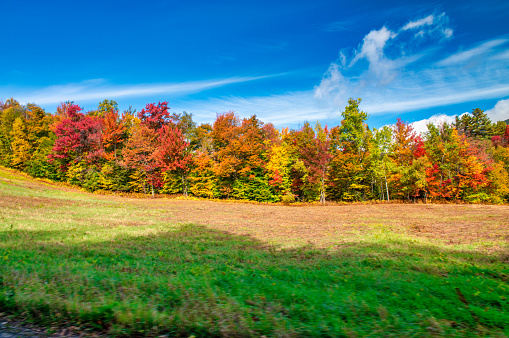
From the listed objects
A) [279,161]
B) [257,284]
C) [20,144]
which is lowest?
[257,284]

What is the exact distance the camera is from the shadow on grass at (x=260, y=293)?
4133 millimetres

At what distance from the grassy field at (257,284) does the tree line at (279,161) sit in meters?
28.2

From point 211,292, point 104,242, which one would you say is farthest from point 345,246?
point 104,242

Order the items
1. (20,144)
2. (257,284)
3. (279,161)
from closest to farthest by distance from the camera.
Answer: (257,284), (279,161), (20,144)

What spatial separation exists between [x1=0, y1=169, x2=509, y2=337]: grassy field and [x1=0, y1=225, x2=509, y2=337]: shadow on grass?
28 millimetres

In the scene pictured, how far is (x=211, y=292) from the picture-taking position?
528 cm

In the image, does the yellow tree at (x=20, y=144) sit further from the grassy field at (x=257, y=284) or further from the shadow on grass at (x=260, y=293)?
the shadow on grass at (x=260, y=293)

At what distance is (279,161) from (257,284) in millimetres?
37553

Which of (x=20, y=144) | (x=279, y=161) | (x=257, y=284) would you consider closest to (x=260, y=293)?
(x=257, y=284)

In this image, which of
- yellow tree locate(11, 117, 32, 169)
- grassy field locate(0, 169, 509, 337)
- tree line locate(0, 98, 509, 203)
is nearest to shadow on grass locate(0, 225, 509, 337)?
grassy field locate(0, 169, 509, 337)

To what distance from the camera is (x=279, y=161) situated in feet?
143

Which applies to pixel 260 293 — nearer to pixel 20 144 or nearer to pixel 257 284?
pixel 257 284

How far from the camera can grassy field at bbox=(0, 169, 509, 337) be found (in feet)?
13.7

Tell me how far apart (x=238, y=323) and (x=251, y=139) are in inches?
1556
